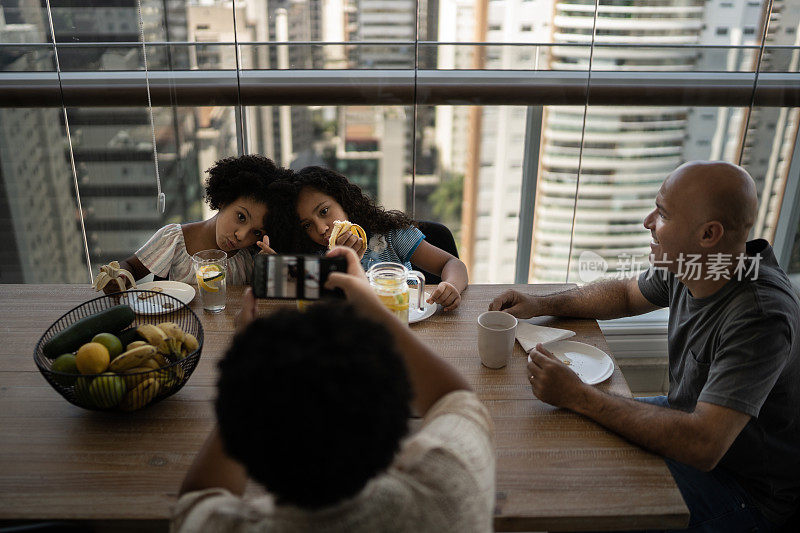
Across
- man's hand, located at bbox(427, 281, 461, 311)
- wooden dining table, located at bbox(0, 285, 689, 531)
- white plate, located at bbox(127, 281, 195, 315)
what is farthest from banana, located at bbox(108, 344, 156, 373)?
man's hand, located at bbox(427, 281, 461, 311)

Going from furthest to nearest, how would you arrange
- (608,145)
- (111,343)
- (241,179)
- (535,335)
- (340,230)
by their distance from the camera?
1. (608,145)
2. (241,179)
3. (340,230)
4. (535,335)
5. (111,343)

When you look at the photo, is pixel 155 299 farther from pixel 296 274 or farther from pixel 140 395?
pixel 296 274

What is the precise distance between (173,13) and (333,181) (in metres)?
1.02

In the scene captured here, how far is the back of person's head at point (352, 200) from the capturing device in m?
2.02

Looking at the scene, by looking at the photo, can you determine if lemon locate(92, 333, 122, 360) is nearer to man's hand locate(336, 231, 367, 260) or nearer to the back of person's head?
man's hand locate(336, 231, 367, 260)

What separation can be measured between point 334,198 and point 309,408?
132 cm

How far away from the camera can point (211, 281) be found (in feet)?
5.63

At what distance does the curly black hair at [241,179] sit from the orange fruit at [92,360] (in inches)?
31.2

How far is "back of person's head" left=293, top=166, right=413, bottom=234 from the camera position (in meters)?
2.02

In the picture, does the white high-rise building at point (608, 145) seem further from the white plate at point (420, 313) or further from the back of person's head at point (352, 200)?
the white plate at point (420, 313)

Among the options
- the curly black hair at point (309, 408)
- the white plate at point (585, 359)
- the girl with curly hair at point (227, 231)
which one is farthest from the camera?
the girl with curly hair at point (227, 231)

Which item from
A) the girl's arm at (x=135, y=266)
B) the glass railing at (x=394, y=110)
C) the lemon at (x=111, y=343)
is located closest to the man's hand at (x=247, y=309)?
the lemon at (x=111, y=343)

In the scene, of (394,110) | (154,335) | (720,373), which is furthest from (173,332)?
(394,110)

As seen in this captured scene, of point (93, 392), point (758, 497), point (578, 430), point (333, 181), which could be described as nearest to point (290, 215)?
point (333, 181)
